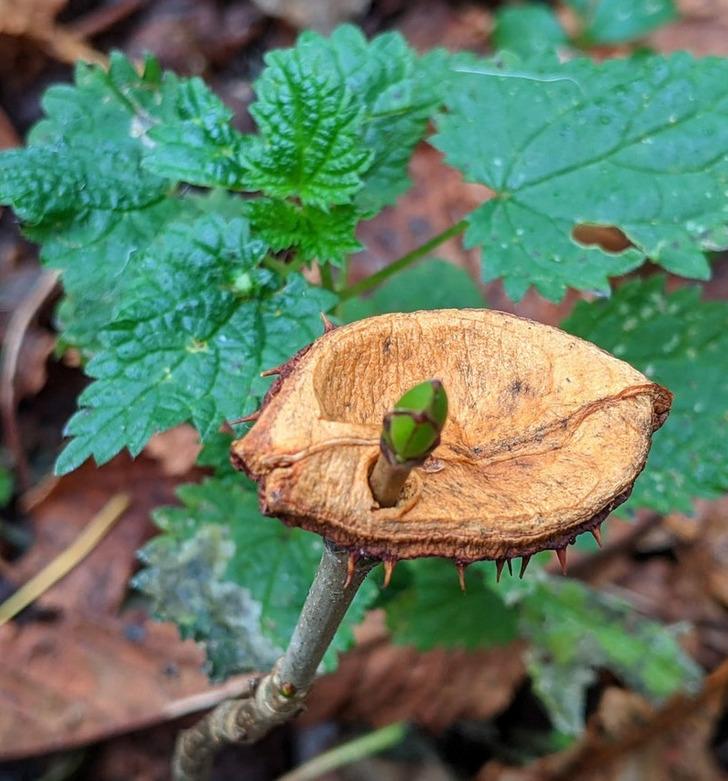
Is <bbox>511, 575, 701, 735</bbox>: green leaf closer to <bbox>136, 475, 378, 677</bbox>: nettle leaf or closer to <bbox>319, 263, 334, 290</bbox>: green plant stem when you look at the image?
<bbox>136, 475, 378, 677</bbox>: nettle leaf

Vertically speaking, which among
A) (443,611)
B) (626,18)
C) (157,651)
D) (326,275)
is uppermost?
(326,275)

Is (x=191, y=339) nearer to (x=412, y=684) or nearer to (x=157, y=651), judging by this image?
(x=157, y=651)

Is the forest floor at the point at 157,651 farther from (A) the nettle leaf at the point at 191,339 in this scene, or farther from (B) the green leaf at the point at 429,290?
(A) the nettle leaf at the point at 191,339

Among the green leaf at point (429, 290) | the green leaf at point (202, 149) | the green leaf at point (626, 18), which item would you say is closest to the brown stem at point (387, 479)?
the green leaf at point (202, 149)

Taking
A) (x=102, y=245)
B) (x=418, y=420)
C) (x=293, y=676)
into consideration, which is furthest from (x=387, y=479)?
(x=102, y=245)

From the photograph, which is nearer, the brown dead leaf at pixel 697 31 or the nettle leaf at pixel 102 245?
the nettle leaf at pixel 102 245

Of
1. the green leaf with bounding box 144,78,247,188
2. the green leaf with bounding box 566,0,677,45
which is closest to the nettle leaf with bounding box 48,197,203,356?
the green leaf with bounding box 144,78,247,188

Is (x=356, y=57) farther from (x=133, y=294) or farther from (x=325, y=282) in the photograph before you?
(x=133, y=294)
